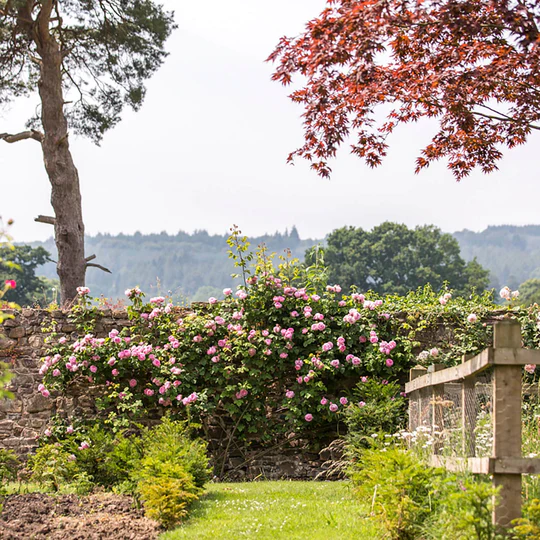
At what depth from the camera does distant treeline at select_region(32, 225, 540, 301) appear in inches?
6245

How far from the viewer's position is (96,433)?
23.3 feet

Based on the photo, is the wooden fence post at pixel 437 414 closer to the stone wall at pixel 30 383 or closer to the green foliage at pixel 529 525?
the green foliage at pixel 529 525

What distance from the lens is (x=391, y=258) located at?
49.2 metres

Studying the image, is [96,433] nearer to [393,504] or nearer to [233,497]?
[233,497]

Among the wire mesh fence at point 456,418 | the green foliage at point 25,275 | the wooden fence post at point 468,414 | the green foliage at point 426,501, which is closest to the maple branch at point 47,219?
the wire mesh fence at point 456,418

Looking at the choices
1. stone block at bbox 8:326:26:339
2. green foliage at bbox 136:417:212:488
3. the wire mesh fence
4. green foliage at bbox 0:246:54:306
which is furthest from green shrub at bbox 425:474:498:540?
green foliage at bbox 0:246:54:306

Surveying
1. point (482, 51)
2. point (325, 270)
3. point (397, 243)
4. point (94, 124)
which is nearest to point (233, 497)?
point (325, 270)

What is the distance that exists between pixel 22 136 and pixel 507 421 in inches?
436

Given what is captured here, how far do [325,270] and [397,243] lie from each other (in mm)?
41412

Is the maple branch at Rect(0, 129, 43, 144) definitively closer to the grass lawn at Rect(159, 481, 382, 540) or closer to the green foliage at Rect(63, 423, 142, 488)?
the green foliage at Rect(63, 423, 142, 488)

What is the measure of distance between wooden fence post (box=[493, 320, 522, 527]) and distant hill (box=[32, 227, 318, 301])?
145422mm

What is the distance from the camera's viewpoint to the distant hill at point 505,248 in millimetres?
157250

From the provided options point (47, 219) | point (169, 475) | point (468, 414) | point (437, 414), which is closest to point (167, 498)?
point (169, 475)

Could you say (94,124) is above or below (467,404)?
above
